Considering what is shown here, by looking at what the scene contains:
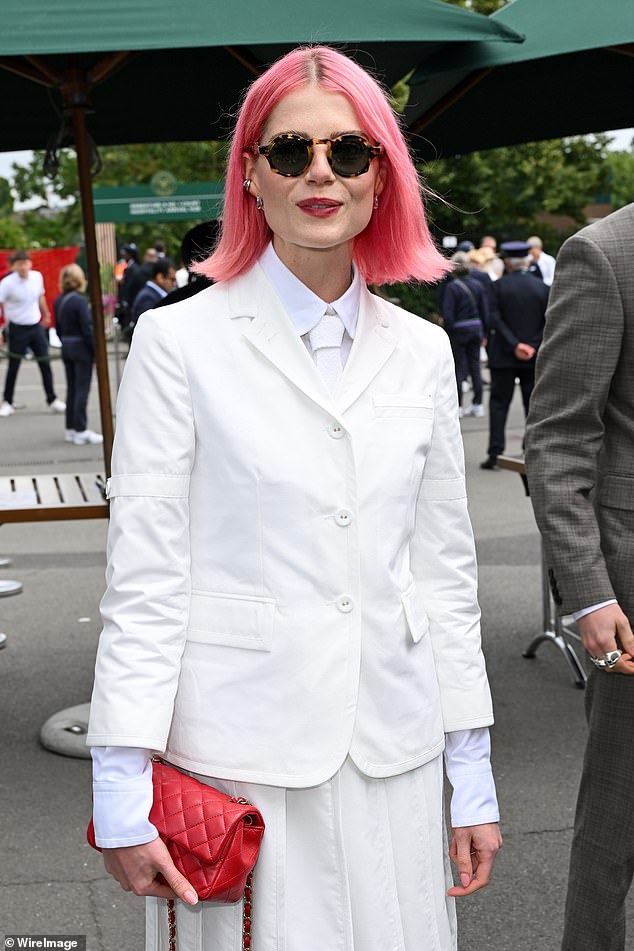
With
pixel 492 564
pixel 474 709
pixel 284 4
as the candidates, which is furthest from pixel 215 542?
pixel 492 564

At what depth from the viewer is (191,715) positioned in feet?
6.46

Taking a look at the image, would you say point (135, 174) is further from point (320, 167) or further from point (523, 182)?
point (320, 167)

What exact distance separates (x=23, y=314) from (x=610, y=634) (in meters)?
15.2

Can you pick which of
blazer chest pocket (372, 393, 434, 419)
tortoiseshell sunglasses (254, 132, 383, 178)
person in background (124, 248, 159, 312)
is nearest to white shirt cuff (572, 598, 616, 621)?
blazer chest pocket (372, 393, 434, 419)

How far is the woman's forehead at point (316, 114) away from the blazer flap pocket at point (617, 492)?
1043mm

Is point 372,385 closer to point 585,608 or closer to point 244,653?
point 244,653

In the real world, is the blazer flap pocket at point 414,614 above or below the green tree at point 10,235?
above

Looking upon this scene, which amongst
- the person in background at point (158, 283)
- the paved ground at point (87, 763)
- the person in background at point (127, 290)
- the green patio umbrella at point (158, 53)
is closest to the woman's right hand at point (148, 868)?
the paved ground at point (87, 763)

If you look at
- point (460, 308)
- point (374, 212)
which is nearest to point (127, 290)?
point (460, 308)

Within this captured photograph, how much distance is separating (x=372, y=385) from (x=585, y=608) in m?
0.83

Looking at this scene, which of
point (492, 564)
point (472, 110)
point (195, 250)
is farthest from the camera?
point (492, 564)

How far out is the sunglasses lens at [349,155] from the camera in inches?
79.1

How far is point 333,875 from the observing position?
1.96 meters

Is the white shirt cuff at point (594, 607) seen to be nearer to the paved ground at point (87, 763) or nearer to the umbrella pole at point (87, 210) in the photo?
the paved ground at point (87, 763)
